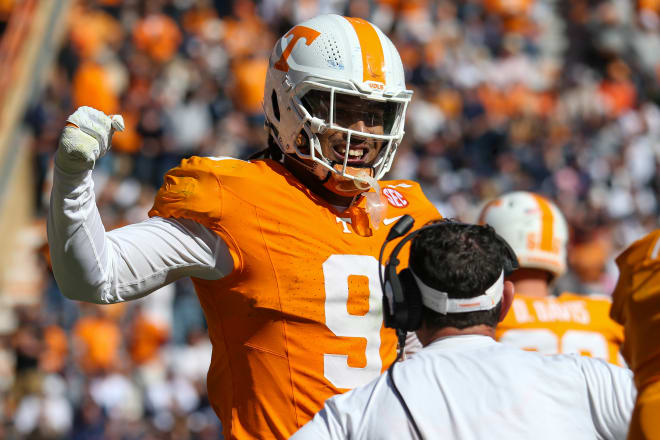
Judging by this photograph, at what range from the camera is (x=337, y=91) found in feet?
10.3

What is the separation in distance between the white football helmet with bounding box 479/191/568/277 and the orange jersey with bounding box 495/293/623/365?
0.36 meters

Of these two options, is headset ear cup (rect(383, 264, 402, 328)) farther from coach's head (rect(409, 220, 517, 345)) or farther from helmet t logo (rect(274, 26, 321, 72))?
helmet t logo (rect(274, 26, 321, 72))

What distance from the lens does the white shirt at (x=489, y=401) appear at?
2289 mm

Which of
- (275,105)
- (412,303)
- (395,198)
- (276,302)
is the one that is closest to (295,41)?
(275,105)

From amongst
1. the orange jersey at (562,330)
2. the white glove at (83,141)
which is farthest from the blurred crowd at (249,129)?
the white glove at (83,141)

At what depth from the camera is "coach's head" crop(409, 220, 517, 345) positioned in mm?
2439

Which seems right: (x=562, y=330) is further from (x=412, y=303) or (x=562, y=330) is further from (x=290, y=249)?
(x=412, y=303)

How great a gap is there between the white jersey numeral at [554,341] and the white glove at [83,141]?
89.5 inches

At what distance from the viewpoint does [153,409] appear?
9289 millimetres

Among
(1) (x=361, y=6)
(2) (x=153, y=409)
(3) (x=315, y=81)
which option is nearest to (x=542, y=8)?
(1) (x=361, y=6)

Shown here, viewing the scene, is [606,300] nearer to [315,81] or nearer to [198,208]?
[315,81]

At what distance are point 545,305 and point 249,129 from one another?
7.11 meters

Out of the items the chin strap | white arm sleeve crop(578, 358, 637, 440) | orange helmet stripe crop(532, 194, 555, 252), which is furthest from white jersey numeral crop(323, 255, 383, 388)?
orange helmet stripe crop(532, 194, 555, 252)

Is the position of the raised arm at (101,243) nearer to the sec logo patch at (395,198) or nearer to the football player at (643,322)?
the sec logo patch at (395,198)
